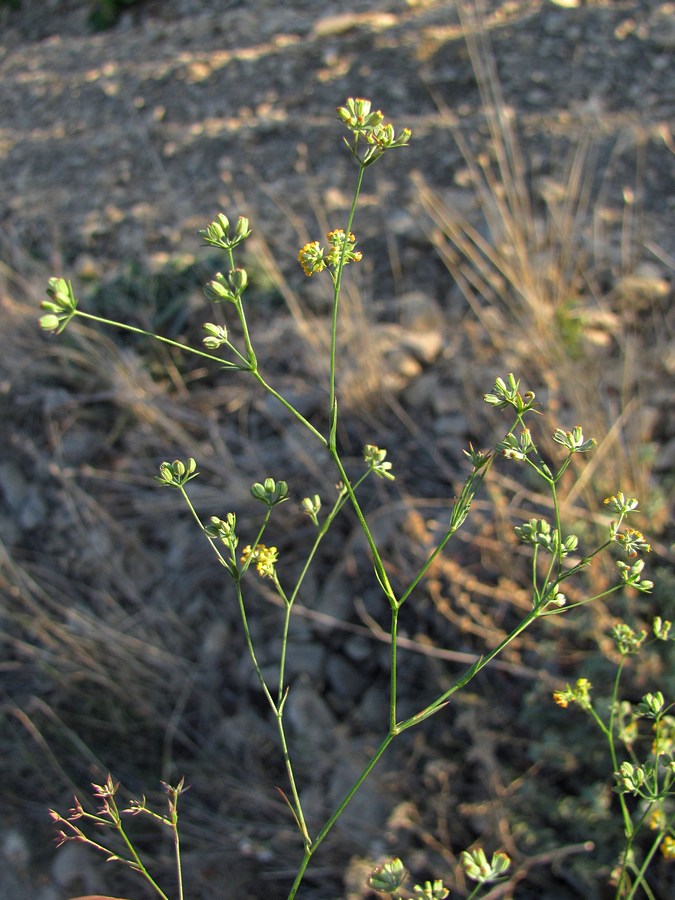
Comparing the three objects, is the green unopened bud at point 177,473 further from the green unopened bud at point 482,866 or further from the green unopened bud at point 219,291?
the green unopened bud at point 482,866

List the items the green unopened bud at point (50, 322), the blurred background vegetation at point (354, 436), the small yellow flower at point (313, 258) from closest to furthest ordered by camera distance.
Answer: the green unopened bud at point (50, 322) → the small yellow flower at point (313, 258) → the blurred background vegetation at point (354, 436)

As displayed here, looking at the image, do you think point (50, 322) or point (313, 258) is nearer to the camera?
point (50, 322)

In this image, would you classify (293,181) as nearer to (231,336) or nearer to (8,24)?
(231,336)

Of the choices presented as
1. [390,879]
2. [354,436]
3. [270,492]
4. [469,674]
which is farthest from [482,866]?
[354,436]

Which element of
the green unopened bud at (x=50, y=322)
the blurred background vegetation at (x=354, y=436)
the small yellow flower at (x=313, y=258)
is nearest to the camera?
the green unopened bud at (x=50, y=322)

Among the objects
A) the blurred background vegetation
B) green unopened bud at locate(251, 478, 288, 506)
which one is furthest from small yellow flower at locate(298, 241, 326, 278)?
the blurred background vegetation

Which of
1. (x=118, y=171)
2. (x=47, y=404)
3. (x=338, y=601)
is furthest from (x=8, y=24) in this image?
(x=338, y=601)

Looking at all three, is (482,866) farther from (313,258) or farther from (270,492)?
(313,258)

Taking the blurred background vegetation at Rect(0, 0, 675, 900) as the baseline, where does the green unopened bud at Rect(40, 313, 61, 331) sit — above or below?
above

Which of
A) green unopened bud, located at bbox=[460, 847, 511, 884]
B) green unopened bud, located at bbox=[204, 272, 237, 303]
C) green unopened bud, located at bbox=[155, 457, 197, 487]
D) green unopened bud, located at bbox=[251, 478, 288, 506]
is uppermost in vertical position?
green unopened bud, located at bbox=[204, 272, 237, 303]

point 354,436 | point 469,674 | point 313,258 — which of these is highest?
point 313,258

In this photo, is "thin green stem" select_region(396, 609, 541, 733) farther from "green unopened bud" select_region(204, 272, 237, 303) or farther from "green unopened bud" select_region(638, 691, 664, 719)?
"green unopened bud" select_region(204, 272, 237, 303)

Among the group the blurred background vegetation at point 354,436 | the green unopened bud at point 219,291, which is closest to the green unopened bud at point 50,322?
the green unopened bud at point 219,291

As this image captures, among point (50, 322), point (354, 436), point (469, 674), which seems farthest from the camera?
point (354, 436)
